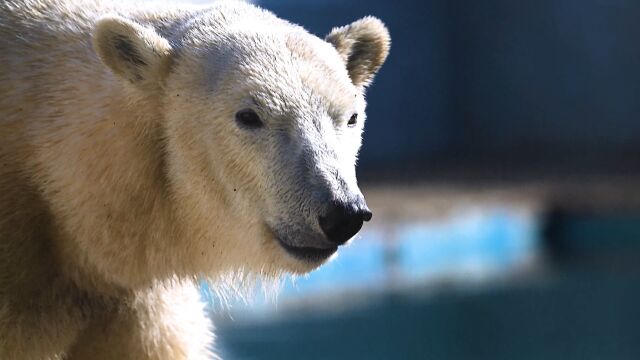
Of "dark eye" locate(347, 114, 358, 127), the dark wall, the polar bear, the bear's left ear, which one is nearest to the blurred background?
the dark wall

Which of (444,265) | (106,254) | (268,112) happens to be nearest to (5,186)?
(106,254)

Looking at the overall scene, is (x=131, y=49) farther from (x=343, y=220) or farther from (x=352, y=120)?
(x=343, y=220)

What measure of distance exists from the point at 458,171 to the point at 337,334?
713cm

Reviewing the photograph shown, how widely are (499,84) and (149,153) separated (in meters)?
15.3

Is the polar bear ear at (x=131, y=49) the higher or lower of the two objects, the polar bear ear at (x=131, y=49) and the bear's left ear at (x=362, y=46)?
the lower

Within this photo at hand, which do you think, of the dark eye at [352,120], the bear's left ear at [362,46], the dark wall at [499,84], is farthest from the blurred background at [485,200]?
the bear's left ear at [362,46]

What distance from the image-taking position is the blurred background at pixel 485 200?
8.70 metres

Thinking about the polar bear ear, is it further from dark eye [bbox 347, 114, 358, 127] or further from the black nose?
the black nose

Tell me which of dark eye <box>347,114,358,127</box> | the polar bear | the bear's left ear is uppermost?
the bear's left ear

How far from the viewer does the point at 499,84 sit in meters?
17.9

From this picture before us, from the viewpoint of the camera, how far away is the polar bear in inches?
108

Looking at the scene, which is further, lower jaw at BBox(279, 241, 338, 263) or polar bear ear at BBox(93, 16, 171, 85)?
polar bear ear at BBox(93, 16, 171, 85)

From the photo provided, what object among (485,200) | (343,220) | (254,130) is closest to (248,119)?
(254,130)

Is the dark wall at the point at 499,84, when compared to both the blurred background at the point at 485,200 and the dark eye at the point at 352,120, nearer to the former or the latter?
the blurred background at the point at 485,200
